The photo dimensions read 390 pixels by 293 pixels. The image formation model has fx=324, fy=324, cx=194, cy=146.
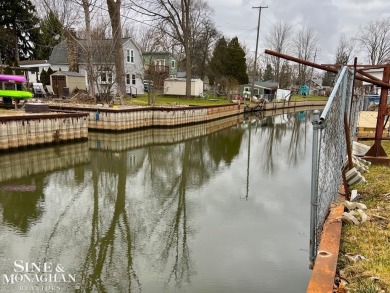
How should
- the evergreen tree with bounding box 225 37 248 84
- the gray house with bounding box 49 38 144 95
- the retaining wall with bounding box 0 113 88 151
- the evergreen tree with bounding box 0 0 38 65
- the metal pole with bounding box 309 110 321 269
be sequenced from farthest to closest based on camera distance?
the evergreen tree with bounding box 225 37 248 84, the evergreen tree with bounding box 0 0 38 65, the gray house with bounding box 49 38 144 95, the retaining wall with bounding box 0 113 88 151, the metal pole with bounding box 309 110 321 269

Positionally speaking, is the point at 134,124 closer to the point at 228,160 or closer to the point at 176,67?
the point at 228,160

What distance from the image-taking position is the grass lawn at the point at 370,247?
2.54 m

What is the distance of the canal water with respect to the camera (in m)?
4.67

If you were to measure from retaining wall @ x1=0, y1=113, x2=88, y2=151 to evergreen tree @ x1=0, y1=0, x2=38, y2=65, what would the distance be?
2676cm

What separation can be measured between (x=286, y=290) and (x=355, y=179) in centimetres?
195

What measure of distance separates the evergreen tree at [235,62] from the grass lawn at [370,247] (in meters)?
39.7

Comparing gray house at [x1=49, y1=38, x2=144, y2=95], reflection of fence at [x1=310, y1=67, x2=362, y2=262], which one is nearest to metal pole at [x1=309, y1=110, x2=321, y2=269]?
reflection of fence at [x1=310, y1=67, x2=362, y2=262]

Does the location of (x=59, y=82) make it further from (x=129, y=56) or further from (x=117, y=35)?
(x=129, y=56)

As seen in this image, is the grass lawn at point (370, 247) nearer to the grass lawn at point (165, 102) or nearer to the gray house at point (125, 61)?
the grass lawn at point (165, 102)

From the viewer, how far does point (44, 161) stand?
11.3 metres

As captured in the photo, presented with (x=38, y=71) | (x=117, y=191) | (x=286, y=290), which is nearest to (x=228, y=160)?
(x=117, y=191)

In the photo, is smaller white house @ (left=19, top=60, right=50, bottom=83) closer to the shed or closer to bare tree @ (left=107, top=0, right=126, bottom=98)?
the shed

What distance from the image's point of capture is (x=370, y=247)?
124 inches

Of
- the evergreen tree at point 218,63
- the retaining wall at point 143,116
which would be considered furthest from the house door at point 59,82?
the evergreen tree at point 218,63
